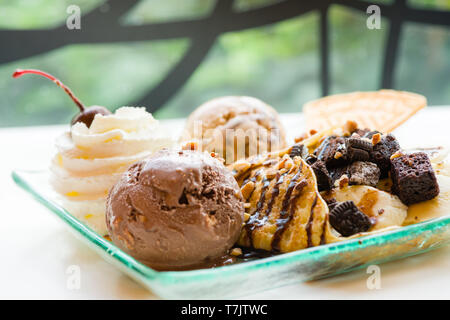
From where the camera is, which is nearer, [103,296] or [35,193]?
[103,296]

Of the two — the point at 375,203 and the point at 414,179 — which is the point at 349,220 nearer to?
the point at 375,203

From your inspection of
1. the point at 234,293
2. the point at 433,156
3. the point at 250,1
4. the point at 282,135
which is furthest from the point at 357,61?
the point at 234,293

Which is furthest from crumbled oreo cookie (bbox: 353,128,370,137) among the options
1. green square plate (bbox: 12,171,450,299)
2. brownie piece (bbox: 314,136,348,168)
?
green square plate (bbox: 12,171,450,299)

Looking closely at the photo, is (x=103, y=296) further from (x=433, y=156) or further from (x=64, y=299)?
(x=433, y=156)

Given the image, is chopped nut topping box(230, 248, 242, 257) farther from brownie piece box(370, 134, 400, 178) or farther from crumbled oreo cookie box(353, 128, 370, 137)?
crumbled oreo cookie box(353, 128, 370, 137)

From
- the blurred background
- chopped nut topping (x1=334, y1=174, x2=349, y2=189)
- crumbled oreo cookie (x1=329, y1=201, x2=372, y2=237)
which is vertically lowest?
crumbled oreo cookie (x1=329, y1=201, x2=372, y2=237)

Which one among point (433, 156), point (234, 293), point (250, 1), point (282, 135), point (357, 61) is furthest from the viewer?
point (357, 61)
